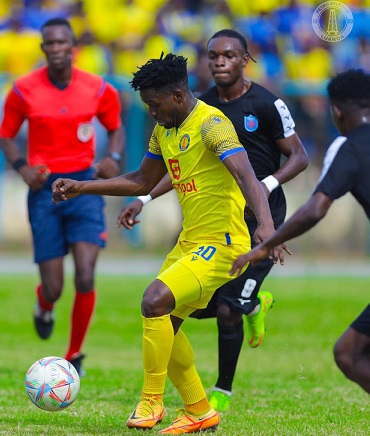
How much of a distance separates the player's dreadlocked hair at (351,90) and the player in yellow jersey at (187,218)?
27.6 inches

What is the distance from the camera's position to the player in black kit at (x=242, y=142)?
7363 mm

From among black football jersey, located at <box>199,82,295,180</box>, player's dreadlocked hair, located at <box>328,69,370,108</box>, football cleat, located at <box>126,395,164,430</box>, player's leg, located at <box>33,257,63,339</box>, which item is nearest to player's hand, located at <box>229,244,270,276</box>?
player's dreadlocked hair, located at <box>328,69,370,108</box>

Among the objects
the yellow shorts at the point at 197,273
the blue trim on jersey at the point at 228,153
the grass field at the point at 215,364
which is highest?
the blue trim on jersey at the point at 228,153

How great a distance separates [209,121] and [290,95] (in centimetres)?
1427

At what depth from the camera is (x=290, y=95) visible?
66.1ft

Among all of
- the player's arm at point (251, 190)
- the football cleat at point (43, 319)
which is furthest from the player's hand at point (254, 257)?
the football cleat at point (43, 319)

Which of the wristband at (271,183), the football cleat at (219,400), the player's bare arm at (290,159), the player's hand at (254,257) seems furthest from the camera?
the football cleat at (219,400)

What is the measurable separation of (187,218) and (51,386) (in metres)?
1.39

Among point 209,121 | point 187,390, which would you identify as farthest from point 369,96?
point 187,390

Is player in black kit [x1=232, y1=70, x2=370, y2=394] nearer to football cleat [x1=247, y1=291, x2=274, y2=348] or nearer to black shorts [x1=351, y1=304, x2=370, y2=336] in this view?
black shorts [x1=351, y1=304, x2=370, y2=336]

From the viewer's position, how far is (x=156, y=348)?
19.9 ft

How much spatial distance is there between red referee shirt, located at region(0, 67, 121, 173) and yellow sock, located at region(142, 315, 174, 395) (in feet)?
11.0

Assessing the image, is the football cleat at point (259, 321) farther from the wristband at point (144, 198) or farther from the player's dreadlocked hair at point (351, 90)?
the player's dreadlocked hair at point (351, 90)

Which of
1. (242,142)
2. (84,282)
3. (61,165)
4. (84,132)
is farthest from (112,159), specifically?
(242,142)
